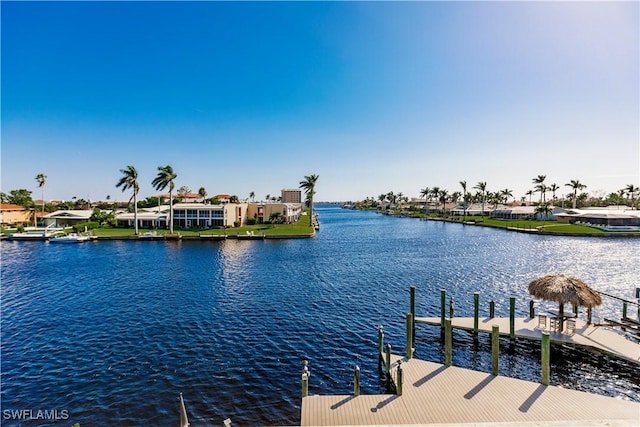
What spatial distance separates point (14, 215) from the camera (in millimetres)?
103312

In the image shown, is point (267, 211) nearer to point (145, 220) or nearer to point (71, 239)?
point (145, 220)

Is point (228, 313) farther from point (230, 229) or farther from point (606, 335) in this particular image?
point (230, 229)

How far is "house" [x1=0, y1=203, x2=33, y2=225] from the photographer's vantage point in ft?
328

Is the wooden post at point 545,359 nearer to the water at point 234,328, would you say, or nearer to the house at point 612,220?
the water at point 234,328

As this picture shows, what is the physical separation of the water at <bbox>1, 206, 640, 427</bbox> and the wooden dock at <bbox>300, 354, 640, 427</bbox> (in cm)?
210

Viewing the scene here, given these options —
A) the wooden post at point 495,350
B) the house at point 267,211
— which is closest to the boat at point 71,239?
the house at point 267,211

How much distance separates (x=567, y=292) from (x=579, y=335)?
268cm

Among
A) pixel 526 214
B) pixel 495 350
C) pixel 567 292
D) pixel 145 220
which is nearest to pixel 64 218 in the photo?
pixel 145 220

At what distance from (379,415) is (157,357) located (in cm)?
1384

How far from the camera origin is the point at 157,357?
20.4 metres

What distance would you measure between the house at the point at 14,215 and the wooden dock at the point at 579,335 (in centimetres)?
12291

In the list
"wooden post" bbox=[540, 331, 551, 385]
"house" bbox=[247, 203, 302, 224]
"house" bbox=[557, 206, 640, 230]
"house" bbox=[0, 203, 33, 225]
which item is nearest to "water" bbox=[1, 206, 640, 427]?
"wooden post" bbox=[540, 331, 551, 385]

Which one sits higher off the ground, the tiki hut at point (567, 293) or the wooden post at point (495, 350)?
the tiki hut at point (567, 293)

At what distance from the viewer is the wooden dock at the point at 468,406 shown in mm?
12742
